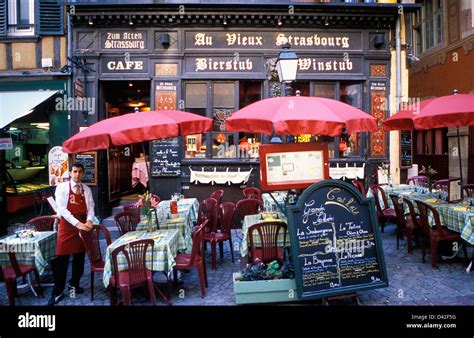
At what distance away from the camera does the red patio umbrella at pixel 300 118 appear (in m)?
5.11

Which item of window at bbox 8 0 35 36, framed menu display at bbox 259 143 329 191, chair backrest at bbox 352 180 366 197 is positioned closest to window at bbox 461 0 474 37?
chair backrest at bbox 352 180 366 197

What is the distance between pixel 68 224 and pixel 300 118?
378 centimetres

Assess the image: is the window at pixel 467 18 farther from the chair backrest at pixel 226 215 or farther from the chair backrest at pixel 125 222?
the chair backrest at pixel 125 222

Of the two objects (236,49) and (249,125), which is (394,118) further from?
(236,49)

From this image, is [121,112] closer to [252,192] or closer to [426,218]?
[252,192]

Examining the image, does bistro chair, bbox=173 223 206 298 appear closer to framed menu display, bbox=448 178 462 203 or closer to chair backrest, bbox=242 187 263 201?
chair backrest, bbox=242 187 263 201

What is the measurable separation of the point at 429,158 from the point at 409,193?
10560mm

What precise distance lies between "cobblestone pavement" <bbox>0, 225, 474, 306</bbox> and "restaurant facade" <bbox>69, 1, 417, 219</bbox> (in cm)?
406

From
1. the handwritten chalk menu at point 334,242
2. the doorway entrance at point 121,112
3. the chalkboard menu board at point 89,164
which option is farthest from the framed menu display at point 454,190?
the chalkboard menu board at point 89,164

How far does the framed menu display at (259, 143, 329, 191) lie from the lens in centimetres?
524

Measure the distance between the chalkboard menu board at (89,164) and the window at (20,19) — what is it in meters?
3.78

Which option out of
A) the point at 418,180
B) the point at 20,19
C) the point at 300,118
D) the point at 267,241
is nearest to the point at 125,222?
the point at 267,241

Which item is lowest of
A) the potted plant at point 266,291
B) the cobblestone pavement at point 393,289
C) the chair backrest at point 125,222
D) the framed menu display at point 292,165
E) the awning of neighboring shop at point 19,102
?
the cobblestone pavement at point 393,289

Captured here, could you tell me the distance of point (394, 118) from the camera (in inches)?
323
